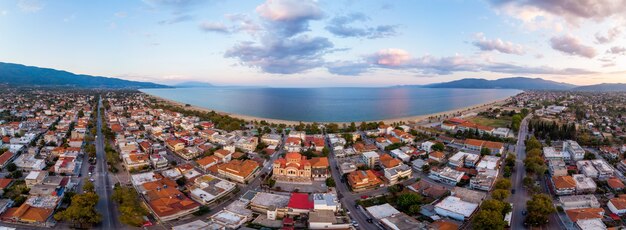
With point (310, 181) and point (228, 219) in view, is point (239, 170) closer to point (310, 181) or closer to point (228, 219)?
point (310, 181)

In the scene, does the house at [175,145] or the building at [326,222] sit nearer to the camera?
the building at [326,222]

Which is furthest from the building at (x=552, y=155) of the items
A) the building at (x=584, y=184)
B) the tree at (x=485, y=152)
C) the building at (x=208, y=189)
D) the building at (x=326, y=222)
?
the building at (x=208, y=189)

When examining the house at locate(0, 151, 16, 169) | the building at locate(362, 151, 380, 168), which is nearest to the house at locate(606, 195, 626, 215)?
the building at locate(362, 151, 380, 168)

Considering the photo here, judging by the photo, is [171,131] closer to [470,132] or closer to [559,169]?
[470,132]

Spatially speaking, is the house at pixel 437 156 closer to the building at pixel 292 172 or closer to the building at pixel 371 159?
the building at pixel 371 159

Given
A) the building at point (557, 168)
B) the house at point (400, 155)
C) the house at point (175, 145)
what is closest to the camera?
the building at point (557, 168)

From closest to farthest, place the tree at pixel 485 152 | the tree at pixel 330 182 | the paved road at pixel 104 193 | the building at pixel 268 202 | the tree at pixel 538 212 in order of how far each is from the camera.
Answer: the tree at pixel 538 212 → the paved road at pixel 104 193 → the building at pixel 268 202 → the tree at pixel 330 182 → the tree at pixel 485 152
